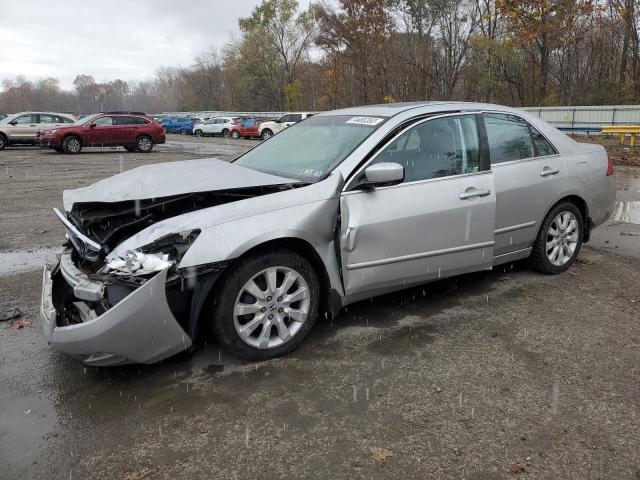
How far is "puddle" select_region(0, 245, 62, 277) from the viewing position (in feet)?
17.9

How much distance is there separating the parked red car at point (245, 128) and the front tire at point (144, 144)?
1166cm

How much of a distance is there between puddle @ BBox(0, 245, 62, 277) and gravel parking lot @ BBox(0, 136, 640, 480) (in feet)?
3.59

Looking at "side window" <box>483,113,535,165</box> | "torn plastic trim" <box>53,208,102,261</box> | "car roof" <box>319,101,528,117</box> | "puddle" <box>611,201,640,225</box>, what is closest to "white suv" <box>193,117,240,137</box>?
"puddle" <box>611,201,640,225</box>

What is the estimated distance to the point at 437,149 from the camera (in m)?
4.12

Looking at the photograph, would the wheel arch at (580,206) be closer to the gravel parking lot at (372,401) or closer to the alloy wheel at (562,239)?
the alloy wheel at (562,239)

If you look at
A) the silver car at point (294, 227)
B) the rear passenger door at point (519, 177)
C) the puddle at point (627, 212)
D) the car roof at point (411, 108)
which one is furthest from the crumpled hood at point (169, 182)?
the puddle at point (627, 212)

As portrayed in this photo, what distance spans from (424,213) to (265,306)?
1344mm

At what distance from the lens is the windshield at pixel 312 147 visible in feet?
12.6

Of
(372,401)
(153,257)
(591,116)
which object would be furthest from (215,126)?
(372,401)

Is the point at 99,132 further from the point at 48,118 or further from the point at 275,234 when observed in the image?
the point at 275,234

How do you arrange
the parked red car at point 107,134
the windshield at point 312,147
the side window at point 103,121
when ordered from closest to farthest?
1. the windshield at point 312,147
2. the parked red car at point 107,134
3. the side window at point 103,121

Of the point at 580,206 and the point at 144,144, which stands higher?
the point at 144,144

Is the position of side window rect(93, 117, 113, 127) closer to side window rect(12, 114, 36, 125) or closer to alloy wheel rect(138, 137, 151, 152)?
alloy wheel rect(138, 137, 151, 152)

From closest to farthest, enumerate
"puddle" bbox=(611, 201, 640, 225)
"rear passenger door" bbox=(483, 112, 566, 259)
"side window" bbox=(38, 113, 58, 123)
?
"rear passenger door" bbox=(483, 112, 566, 259)
"puddle" bbox=(611, 201, 640, 225)
"side window" bbox=(38, 113, 58, 123)
